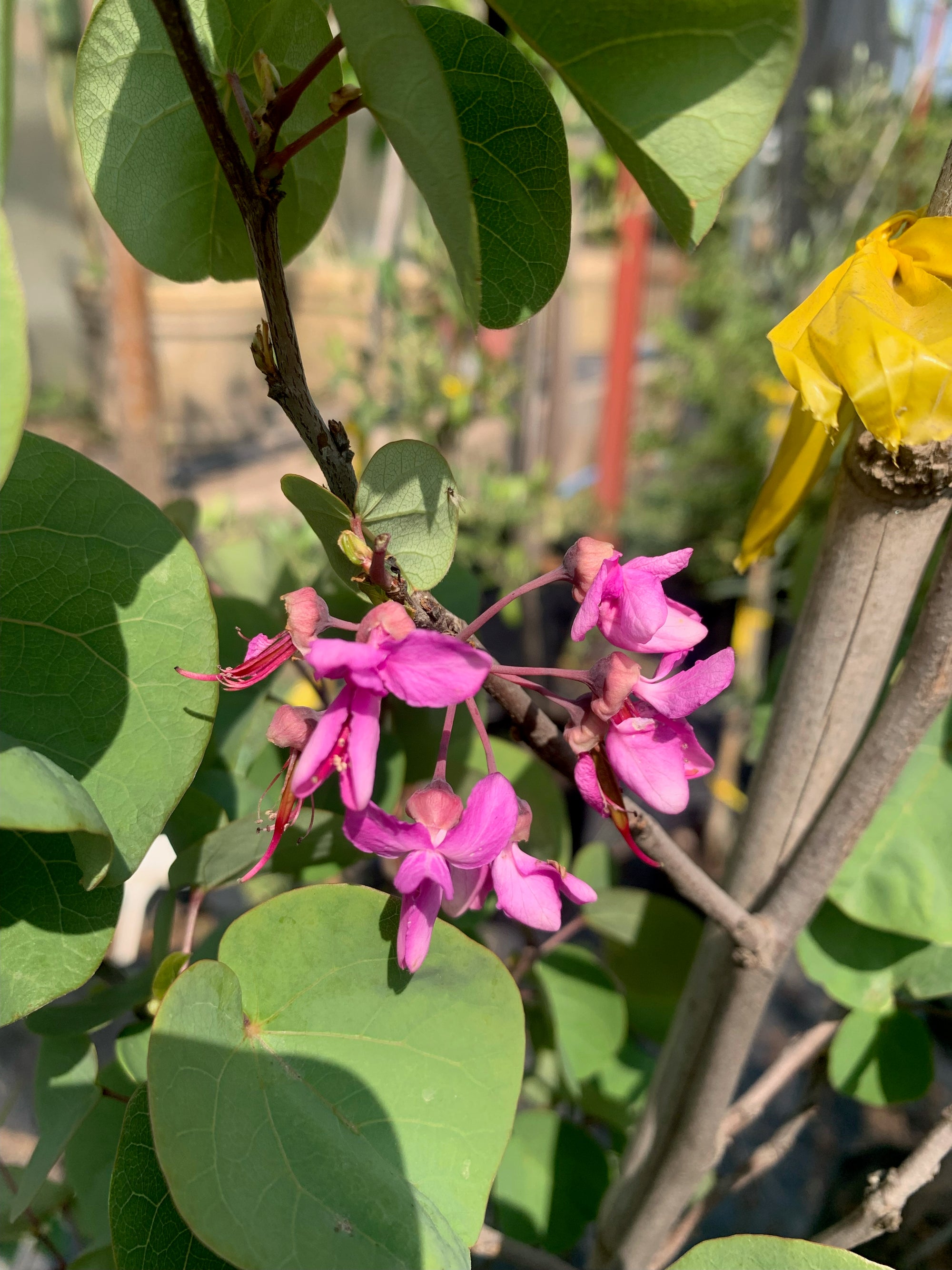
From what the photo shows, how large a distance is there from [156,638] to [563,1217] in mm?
584

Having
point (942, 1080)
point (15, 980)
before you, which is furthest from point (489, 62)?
point (942, 1080)

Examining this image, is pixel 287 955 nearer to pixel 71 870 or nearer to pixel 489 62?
pixel 71 870

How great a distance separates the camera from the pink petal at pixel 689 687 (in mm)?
329

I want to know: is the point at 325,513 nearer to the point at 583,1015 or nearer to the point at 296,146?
the point at 296,146

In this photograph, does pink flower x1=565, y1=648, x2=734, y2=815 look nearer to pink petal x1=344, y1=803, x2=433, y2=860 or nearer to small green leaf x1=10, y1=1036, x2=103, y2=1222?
pink petal x1=344, y1=803, x2=433, y2=860

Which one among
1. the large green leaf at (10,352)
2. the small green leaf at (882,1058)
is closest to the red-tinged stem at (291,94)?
the large green leaf at (10,352)

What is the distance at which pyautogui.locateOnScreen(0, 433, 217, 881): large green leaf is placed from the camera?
1.15 feet

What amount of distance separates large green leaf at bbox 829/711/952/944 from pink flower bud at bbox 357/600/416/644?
Result: 1.12 feet

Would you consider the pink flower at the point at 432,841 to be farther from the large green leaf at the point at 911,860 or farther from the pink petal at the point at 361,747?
the large green leaf at the point at 911,860

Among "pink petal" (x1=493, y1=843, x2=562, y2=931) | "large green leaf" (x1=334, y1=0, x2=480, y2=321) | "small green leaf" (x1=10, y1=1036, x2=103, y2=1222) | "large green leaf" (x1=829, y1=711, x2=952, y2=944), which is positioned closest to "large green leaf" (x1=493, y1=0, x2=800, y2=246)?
"large green leaf" (x1=334, y1=0, x2=480, y2=321)

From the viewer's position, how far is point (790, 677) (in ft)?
1.47

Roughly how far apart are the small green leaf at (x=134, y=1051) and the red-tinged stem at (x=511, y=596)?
10.8 inches

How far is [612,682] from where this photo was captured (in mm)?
329

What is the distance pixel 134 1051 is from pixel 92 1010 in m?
0.04
